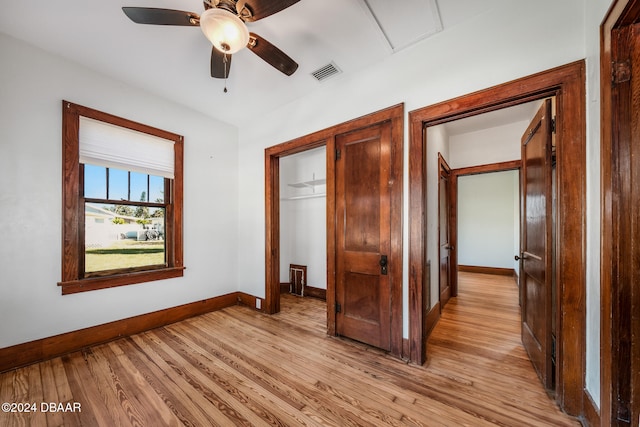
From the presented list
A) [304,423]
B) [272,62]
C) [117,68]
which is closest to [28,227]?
[117,68]

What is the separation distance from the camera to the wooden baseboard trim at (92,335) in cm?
209

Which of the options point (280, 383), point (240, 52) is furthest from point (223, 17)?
point (280, 383)

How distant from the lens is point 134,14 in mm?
1478

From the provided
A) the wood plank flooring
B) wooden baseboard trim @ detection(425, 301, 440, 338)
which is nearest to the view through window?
the wood plank flooring

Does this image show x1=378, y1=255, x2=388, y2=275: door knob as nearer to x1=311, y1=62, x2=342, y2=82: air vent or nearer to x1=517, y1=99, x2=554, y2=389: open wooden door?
x1=517, y1=99, x2=554, y2=389: open wooden door

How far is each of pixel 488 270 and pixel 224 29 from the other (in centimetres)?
730

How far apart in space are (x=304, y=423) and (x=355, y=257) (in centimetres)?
146

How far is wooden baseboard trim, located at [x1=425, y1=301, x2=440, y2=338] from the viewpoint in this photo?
2.75 m

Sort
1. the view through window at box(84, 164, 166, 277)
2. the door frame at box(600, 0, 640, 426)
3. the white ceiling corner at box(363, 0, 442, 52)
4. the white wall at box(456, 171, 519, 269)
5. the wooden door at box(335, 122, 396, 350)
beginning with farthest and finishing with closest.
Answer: the white wall at box(456, 171, 519, 269) < the view through window at box(84, 164, 166, 277) < the wooden door at box(335, 122, 396, 350) < the white ceiling corner at box(363, 0, 442, 52) < the door frame at box(600, 0, 640, 426)

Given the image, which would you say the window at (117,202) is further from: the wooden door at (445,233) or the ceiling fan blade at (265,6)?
the wooden door at (445,233)

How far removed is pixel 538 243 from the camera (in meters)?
2.02

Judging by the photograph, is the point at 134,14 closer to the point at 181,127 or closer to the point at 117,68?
the point at 117,68

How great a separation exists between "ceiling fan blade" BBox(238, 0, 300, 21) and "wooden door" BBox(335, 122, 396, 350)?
4.44 ft

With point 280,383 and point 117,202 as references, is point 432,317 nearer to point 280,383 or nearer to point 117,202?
point 280,383
